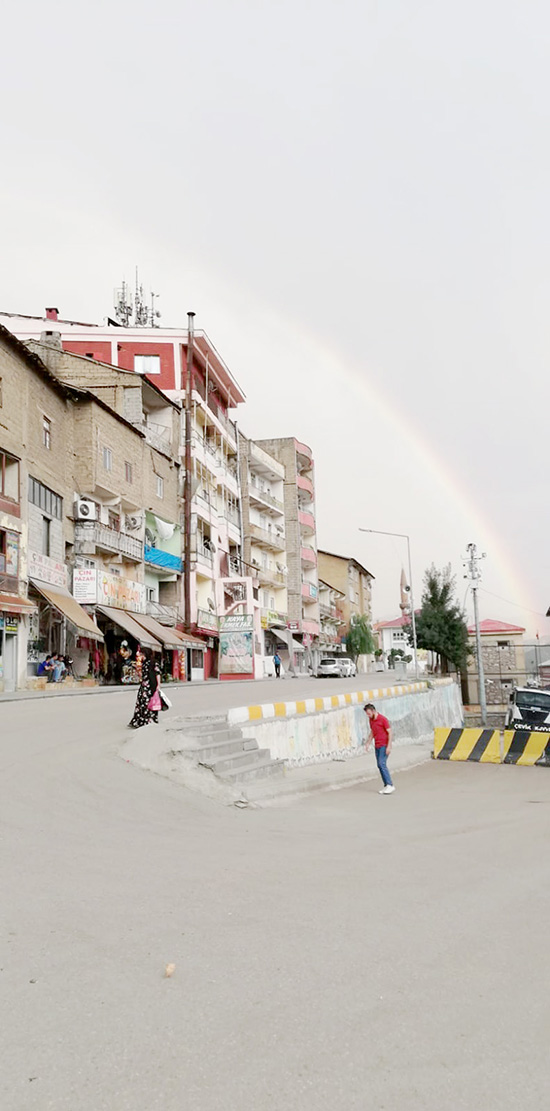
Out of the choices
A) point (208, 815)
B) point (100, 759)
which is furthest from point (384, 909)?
point (100, 759)

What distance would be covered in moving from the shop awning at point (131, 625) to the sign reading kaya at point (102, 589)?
32 cm

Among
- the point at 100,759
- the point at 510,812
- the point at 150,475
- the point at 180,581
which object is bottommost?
the point at 510,812

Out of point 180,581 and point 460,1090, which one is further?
point 180,581

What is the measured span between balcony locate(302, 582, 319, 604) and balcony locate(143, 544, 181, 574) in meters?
30.4

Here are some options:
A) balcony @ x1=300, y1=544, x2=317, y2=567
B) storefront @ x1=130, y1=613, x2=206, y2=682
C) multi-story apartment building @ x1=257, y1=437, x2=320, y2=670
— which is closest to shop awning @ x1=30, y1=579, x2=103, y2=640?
storefront @ x1=130, y1=613, x2=206, y2=682

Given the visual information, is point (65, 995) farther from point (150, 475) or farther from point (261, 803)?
point (150, 475)

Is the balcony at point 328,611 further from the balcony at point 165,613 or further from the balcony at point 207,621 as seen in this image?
the balcony at point 165,613

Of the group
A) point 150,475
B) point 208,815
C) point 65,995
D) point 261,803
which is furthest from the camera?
point 150,475

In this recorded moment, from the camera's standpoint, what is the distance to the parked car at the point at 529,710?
27819mm

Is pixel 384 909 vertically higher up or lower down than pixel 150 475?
lower down

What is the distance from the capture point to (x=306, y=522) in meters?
78.7

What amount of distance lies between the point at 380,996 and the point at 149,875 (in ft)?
8.84

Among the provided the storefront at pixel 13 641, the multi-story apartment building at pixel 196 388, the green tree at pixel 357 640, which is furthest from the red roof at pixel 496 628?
the storefront at pixel 13 641

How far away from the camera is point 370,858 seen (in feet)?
25.1
